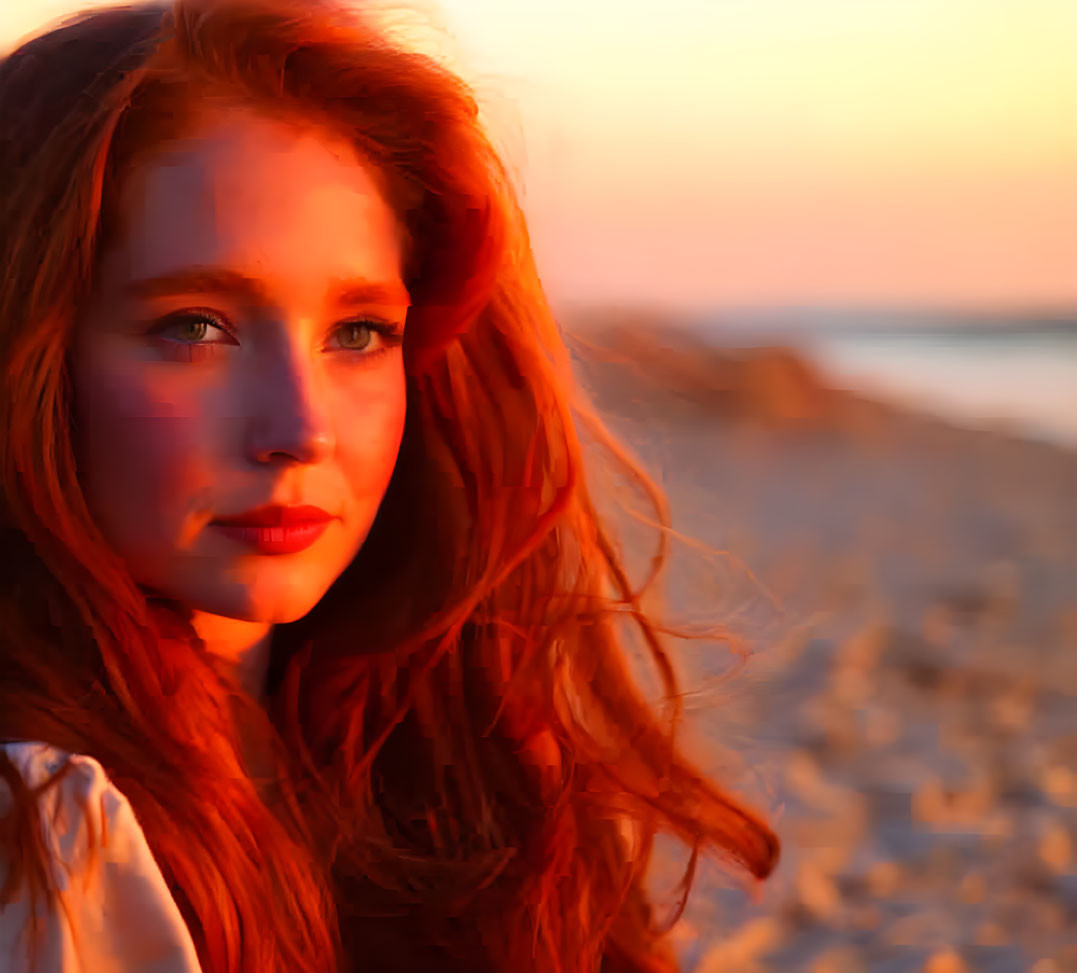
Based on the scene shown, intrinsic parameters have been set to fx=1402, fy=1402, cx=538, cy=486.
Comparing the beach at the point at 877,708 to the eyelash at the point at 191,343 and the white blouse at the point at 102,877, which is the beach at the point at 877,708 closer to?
the eyelash at the point at 191,343

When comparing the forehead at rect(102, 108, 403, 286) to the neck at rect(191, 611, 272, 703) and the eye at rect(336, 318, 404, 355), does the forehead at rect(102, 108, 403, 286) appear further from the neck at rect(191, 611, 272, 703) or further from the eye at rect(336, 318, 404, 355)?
the neck at rect(191, 611, 272, 703)

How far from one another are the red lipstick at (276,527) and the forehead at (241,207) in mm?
227

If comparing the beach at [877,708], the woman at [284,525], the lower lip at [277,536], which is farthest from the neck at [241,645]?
the beach at [877,708]

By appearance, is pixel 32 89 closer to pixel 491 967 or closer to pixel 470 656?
pixel 470 656

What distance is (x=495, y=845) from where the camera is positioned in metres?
1.77

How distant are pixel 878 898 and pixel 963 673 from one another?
1.82 m

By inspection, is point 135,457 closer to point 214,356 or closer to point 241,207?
point 214,356

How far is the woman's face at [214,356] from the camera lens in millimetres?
1327

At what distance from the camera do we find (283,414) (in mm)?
1352

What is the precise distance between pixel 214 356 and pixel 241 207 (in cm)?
14

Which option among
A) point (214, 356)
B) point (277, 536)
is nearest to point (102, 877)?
point (277, 536)

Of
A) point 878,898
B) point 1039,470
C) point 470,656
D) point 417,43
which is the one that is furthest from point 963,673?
point 1039,470

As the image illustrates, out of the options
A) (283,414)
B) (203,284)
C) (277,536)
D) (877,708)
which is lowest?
(877,708)

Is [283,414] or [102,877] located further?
[283,414]
